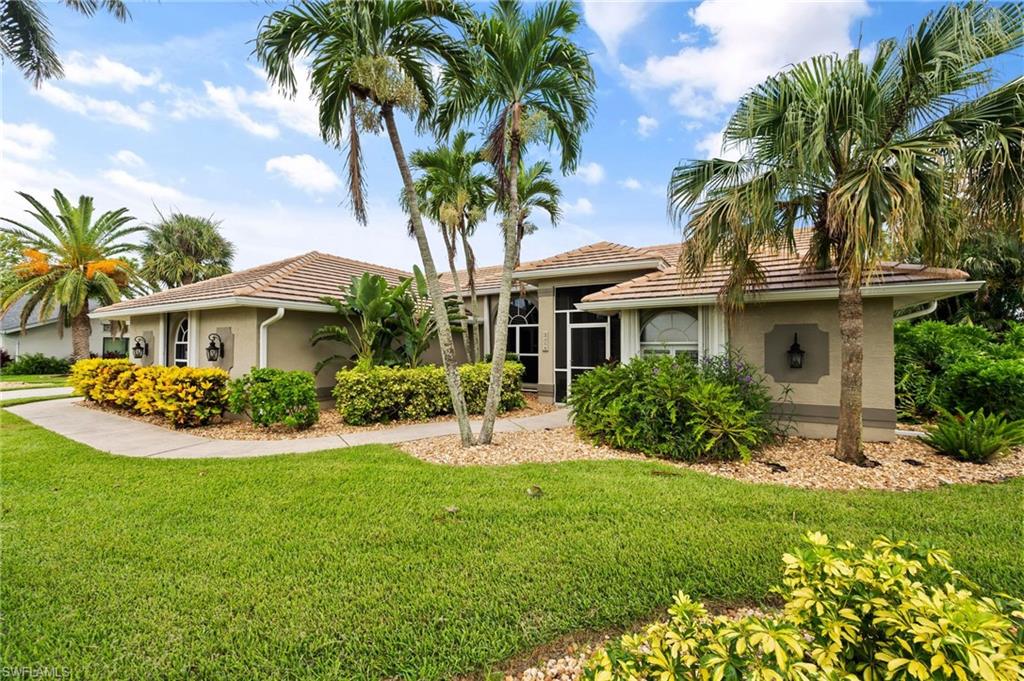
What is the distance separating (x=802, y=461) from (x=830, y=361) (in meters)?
2.50

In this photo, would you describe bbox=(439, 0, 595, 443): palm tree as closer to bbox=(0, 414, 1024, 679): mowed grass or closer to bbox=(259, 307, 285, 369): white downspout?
bbox=(0, 414, 1024, 679): mowed grass

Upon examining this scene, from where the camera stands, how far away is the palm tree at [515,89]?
271 inches

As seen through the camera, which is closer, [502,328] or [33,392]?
[502,328]

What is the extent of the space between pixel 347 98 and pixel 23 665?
7862 mm

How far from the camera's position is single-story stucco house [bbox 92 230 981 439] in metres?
8.02

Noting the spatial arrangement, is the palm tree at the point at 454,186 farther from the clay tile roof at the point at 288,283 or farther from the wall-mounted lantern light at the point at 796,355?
the wall-mounted lantern light at the point at 796,355

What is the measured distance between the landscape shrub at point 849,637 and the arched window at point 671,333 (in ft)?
25.9

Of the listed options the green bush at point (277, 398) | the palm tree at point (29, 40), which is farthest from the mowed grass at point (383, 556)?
the palm tree at point (29, 40)

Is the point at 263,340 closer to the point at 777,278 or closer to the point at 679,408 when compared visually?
the point at 679,408

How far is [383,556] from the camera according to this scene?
12.4 ft

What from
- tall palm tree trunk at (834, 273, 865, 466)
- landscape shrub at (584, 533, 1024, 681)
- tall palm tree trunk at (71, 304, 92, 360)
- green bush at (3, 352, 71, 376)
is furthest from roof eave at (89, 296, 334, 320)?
green bush at (3, 352, 71, 376)

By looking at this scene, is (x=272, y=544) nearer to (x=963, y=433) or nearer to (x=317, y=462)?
(x=317, y=462)

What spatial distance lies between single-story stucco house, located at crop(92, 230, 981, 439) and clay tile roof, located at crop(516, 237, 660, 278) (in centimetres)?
4

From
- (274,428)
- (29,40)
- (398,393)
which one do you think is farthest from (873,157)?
(29,40)
